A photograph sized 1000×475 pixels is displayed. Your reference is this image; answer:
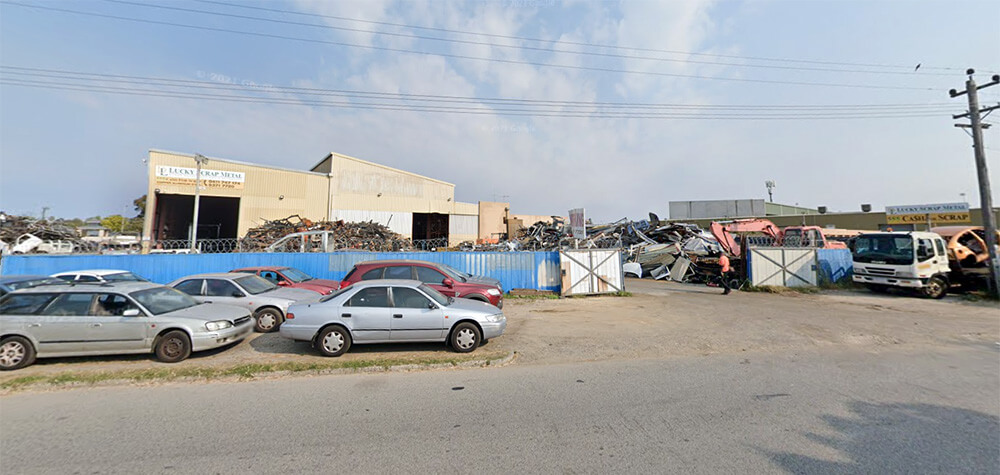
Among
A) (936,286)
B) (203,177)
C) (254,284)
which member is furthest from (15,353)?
(203,177)

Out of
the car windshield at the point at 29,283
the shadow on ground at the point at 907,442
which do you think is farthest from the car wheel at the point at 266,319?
the shadow on ground at the point at 907,442

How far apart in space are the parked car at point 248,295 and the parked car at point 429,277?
128 cm

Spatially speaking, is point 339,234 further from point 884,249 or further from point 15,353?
point 884,249

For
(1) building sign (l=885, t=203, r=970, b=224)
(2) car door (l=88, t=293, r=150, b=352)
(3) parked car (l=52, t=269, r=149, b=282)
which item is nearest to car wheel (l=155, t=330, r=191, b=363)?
(2) car door (l=88, t=293, r=150, b=352)

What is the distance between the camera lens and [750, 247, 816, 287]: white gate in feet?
49.7

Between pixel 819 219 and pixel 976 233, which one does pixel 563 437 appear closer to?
pixel 976 233

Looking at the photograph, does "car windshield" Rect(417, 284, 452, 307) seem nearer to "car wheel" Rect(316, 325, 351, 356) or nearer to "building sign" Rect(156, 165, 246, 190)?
"car wheel" Rect(316, 325, 351, 356)

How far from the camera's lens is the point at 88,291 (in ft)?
20.5

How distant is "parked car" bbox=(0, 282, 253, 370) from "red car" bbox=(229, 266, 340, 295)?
11.6ft

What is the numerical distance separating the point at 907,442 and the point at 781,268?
563 inches

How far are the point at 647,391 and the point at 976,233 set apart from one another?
20.3m

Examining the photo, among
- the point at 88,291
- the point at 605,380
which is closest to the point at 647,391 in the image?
the point at 605,380

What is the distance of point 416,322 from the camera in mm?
6492

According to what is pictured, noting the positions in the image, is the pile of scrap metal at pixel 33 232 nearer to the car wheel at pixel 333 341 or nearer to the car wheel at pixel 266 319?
the car wheel at pixel 266 319
